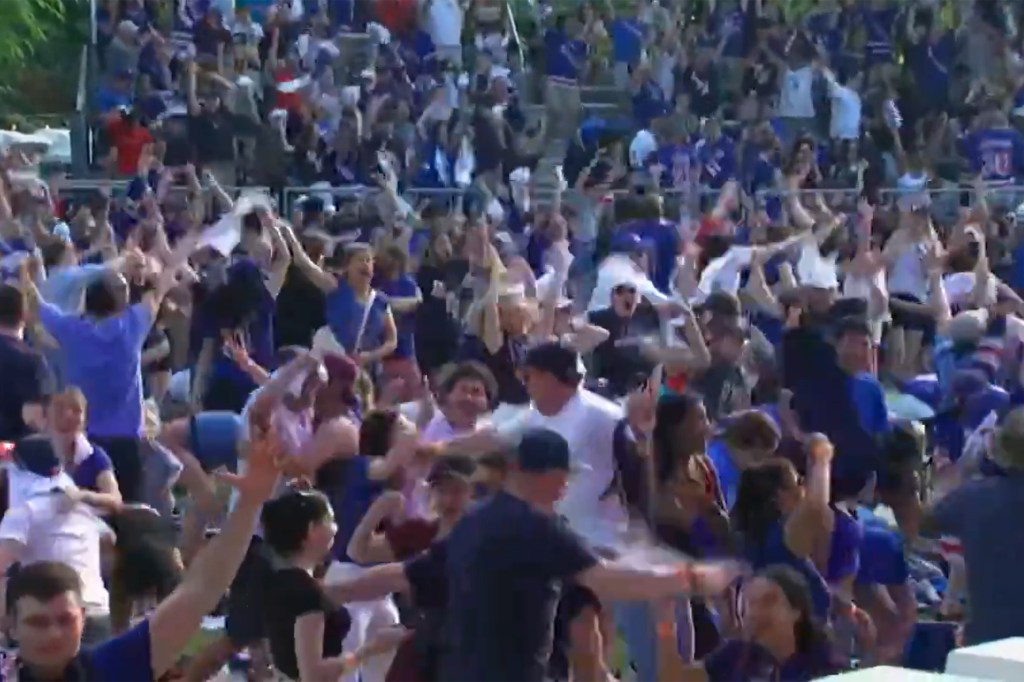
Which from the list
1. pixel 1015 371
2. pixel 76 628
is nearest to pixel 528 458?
pixel 76 628

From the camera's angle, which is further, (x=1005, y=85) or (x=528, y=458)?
(x=1005, y=85)

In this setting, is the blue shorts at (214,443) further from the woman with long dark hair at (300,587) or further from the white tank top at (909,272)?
the white tank top at (909,272)

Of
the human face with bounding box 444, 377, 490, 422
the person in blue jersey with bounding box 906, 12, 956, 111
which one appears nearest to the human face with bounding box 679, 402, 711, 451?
the human face with bounding box 444, 377, 490, 422

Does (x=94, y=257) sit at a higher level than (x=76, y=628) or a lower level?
lower

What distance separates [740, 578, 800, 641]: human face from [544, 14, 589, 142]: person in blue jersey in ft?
60.8

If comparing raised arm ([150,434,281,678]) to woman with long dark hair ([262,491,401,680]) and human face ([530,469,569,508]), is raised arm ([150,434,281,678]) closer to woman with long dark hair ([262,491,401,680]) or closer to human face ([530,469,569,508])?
human face ([530,469,569,508])

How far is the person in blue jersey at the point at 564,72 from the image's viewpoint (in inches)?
953

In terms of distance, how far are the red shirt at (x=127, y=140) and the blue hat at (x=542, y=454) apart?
16.1m

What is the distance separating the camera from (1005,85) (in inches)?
951

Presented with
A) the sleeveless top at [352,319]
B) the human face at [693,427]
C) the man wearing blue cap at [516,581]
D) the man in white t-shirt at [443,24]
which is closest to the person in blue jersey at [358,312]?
the sleeveless top at [352,319]

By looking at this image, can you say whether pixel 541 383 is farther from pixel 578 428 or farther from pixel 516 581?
pixel 516 581

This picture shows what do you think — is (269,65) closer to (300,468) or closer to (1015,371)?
(1015,371)

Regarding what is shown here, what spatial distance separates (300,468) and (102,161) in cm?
1472

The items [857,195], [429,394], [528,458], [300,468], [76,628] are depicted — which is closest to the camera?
[76,628]
